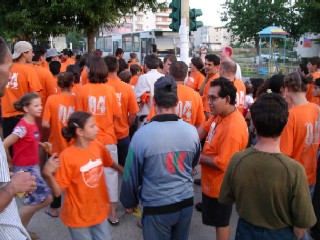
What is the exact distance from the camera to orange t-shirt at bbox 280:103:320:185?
349 cm

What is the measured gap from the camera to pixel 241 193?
2416 mm

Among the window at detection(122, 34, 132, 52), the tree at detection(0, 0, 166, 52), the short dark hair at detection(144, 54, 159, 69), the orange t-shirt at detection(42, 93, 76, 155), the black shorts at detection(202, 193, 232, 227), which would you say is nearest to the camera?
the black shorts at detection(202, 193, 232, 227)

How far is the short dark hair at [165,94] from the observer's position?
2762 mm

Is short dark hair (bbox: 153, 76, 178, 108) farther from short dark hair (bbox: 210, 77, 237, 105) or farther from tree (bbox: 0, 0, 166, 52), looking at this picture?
tree (bbox: 0, 0, 166, 52)

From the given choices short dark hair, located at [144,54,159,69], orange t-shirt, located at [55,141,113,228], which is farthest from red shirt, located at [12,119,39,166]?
short dark hair, located at [144,54,159,69]

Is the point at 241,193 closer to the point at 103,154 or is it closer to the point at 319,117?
the point at 103,154

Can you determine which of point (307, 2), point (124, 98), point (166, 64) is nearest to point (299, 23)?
point (307, 2)

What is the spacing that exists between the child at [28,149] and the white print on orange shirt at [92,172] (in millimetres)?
958

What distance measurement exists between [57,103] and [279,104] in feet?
9.75

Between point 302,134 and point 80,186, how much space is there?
2173 mm

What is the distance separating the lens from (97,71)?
4254 mm

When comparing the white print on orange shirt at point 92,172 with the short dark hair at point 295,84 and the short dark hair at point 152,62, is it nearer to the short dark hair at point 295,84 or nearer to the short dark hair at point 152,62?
the short dark hair at point 295,84

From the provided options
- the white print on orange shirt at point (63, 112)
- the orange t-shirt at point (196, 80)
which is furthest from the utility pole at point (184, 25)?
the white print on orange shirt at point (63, 112)

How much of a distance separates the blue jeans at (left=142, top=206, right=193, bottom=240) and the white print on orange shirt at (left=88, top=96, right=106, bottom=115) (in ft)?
6.01
